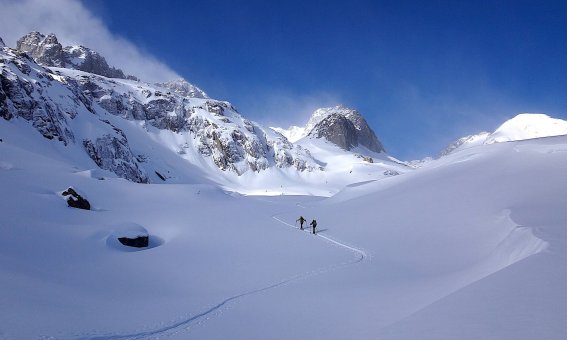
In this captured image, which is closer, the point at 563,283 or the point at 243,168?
the point at 563,283

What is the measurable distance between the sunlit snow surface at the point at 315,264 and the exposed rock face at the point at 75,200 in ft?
3.41

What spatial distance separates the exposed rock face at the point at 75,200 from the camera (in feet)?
98.9

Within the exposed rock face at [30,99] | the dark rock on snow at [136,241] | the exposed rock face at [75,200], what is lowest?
the dark rock on snow at [136,241]

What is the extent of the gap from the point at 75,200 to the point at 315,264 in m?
23.3

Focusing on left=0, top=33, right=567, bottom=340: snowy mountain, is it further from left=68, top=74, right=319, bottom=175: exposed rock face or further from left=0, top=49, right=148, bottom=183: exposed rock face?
left=68, top=74, right=319, bottom=175: exposed rock face

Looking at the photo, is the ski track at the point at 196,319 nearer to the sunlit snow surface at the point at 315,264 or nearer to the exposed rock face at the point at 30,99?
the sunlit snow surface at the point at 315,264

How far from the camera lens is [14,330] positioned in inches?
334

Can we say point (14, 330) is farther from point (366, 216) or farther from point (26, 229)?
point (366, 216)

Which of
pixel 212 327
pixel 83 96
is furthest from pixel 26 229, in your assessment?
pixel 83 96

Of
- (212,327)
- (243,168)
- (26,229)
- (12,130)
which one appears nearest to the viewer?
(212,327)

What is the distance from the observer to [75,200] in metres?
30.5

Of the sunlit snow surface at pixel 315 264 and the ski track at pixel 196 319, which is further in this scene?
the ski track at pixel 196 319

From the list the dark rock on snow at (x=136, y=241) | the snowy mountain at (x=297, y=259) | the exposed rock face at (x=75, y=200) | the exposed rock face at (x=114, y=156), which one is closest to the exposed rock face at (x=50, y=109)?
the exposed rock face at (x=114, y=156)

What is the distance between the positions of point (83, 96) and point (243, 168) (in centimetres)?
7719
